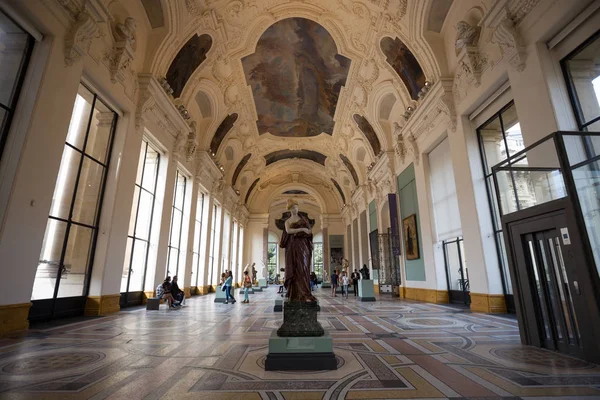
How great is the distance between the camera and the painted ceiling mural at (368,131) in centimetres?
1475

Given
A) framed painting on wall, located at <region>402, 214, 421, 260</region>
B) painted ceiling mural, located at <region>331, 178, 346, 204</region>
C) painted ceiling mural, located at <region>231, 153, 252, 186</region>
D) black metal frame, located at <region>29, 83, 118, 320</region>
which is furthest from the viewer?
painted ceiling mural, located at <region>331, 178, 346, 204</region>

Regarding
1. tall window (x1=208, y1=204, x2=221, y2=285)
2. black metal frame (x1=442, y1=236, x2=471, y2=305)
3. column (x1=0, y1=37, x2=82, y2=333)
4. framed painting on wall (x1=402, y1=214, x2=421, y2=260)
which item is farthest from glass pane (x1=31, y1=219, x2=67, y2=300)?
framed painting on wall (x1=402, y1=214, x2=421, y2=260)

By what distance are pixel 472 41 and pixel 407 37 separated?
2587 millimetres

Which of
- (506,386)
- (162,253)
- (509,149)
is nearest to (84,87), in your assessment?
(162,253)

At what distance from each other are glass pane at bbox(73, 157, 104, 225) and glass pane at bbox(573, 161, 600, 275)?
8699mm

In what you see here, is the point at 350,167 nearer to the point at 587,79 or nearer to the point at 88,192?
the point at 587,79

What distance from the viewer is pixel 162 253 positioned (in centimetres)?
985

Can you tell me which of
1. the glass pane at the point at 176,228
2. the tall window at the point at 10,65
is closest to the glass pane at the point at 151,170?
the glass pane at the point at 176,228

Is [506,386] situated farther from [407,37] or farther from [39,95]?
[407,37]

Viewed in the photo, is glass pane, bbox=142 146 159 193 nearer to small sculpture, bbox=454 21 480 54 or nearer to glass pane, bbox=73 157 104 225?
glass pane, bbox=73 157 104 225

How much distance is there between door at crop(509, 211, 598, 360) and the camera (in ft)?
9.96

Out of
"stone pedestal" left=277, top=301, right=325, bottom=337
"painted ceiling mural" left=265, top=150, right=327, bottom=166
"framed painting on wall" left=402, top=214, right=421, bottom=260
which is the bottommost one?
"stone pedestal" left=277, top=301, right=325, bottom=337

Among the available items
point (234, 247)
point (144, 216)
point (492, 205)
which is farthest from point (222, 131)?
point (492, 205)

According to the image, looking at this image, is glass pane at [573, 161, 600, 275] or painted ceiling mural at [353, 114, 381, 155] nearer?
glass pane at [573, 161, 600, 275]
